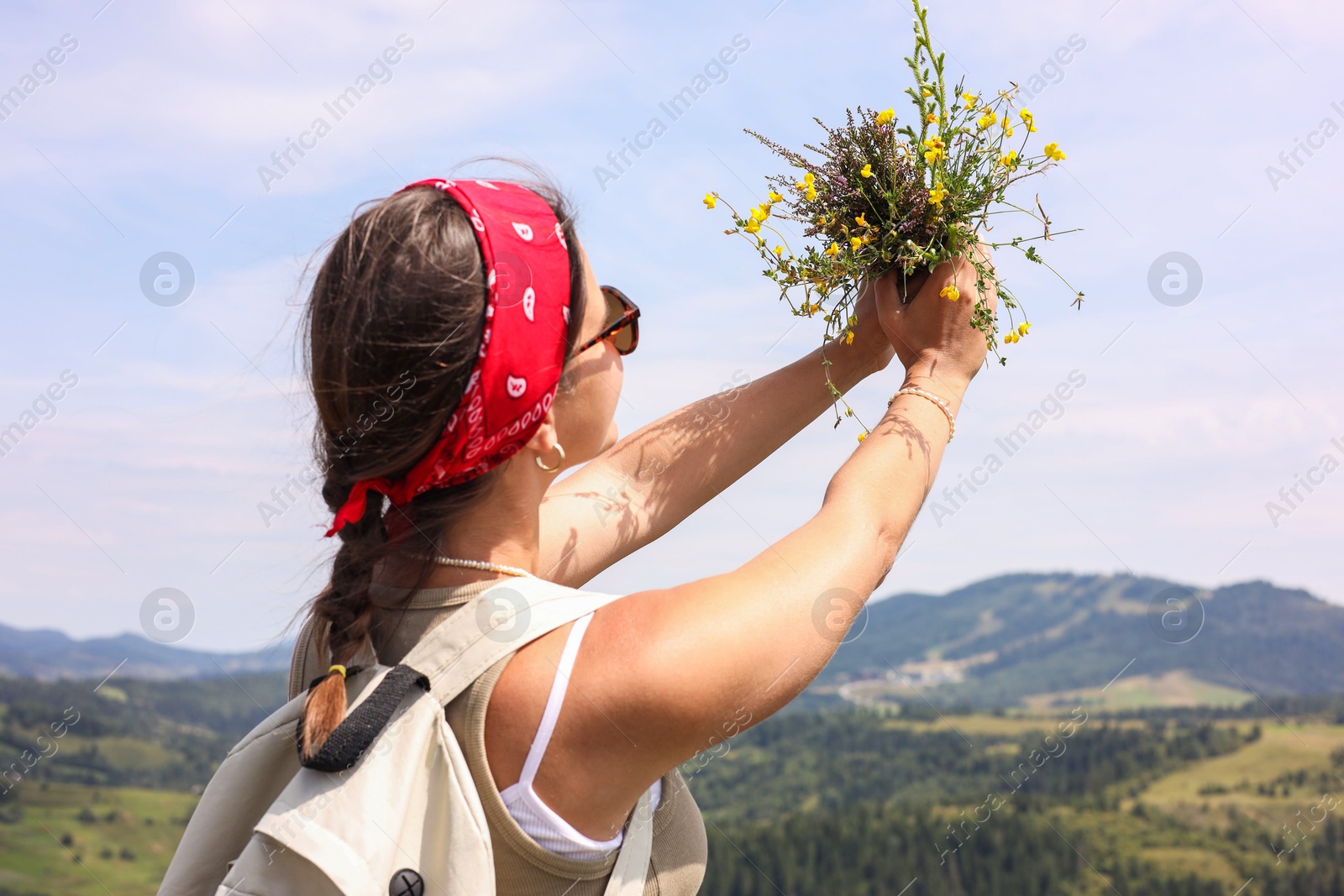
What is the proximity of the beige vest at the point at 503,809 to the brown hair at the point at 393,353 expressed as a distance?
0.06 metres

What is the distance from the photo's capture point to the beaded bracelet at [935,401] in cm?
241

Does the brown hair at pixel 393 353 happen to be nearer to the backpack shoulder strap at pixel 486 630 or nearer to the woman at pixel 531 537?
the woman at pixel 531 537

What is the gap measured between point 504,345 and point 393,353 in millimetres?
215

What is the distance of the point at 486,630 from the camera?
6.34ft

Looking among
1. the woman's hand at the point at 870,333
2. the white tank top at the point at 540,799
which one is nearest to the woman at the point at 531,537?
the white tank top at the point at 540,799

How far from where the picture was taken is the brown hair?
1.94 metres

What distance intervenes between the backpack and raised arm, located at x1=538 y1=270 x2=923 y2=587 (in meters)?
1.10

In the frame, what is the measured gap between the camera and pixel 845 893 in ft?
315

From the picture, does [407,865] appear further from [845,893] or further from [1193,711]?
[1193,711]

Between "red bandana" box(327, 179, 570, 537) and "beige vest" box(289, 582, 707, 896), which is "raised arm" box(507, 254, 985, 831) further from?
"red bandana" box(327, 179, 570, 537)

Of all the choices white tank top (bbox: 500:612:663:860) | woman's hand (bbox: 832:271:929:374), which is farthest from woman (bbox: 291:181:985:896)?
woman's hand (bbox: 832:271:929:374)

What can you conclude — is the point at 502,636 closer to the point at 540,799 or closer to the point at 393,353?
the point at 540,799

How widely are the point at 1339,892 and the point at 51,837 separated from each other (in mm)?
129505

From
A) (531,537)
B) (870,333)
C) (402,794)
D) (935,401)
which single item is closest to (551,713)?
(402,794)
